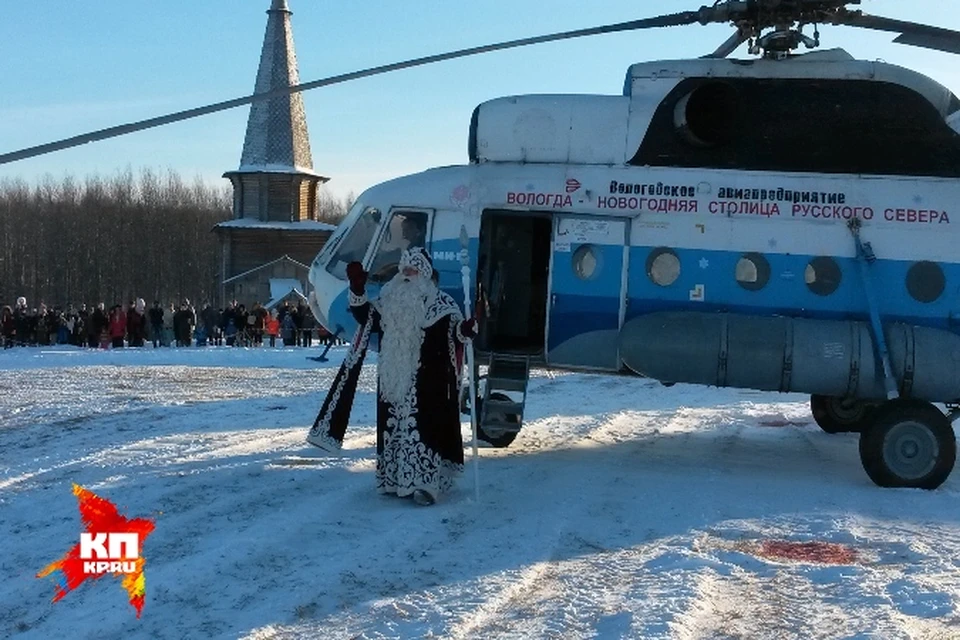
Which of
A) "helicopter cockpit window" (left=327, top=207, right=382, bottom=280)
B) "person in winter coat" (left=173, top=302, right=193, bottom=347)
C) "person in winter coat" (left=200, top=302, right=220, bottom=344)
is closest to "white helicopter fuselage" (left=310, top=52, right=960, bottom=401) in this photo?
"helicopter cockpit window" (left=327, top=207, right=382, bottom=280)

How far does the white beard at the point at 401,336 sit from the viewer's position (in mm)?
7816

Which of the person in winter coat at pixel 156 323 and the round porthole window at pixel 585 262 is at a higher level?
the round porthole window at pixel 585 262

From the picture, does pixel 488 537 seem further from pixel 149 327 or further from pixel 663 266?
pixel 149 327

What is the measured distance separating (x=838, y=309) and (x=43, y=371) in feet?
47.6

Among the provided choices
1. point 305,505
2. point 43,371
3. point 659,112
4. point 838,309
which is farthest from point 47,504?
point 43,371

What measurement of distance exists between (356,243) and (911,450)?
5.62 meters

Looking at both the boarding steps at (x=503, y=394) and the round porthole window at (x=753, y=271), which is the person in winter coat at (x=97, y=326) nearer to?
the boarding steps at (x=503, y=394)

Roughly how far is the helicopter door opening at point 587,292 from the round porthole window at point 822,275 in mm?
1721

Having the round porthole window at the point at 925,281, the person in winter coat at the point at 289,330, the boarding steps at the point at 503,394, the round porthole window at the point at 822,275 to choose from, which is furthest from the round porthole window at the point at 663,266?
the person in winter coat at the point at 289,330

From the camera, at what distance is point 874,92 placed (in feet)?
32.4

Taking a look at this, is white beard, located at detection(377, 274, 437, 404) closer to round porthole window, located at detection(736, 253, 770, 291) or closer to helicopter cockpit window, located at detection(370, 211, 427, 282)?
helicopter cockpit window, located at detection(370, 211, 427, 282)

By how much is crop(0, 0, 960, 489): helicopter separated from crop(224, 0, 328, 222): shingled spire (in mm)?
36918

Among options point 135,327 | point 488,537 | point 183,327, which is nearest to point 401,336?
point 488,537

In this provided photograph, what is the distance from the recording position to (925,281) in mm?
9781
